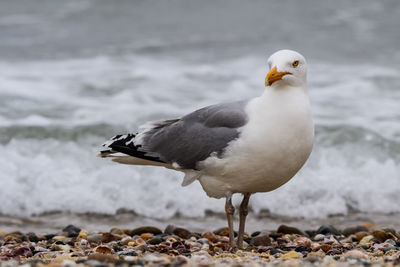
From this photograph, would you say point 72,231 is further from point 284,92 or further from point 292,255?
point 284,92

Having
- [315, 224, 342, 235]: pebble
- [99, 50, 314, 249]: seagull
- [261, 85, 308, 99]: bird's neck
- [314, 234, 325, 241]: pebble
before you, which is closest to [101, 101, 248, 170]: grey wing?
[99, 50, 314, 249]: seagull

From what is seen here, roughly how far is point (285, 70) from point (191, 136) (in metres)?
1.00

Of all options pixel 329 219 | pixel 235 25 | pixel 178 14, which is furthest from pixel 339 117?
pixel 178 14

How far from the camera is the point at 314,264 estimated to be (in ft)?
14.3

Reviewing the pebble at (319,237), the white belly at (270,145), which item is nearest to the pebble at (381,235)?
the pebble at (319,237)

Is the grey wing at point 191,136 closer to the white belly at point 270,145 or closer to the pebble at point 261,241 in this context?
the white belly at point 270,145

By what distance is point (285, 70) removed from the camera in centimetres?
524

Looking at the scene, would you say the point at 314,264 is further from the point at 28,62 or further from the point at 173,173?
the point at 28,62

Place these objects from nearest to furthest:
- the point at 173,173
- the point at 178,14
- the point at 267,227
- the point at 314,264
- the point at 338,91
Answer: the point at 314,264 → the point at 267,227 → the point at 173,173 → the point at 338,91 → the point at 178,14

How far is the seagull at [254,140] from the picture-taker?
5.23 m

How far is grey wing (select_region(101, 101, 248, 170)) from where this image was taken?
5496 millimetres

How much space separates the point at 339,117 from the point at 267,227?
365 cm

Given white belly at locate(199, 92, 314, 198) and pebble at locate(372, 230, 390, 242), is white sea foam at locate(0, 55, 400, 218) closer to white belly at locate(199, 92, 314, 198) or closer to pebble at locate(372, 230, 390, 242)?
pebble at locate(372, 230, 390, 242)

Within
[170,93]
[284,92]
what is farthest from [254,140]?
[170,93]
